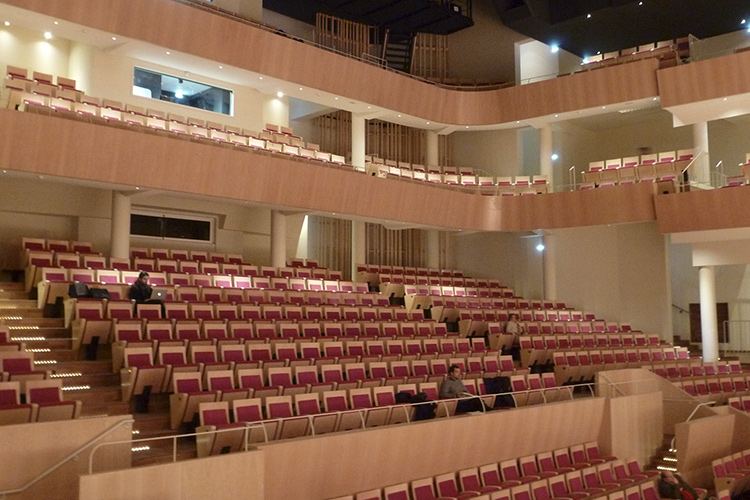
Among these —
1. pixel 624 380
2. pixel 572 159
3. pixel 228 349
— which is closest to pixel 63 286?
pixel 228 349

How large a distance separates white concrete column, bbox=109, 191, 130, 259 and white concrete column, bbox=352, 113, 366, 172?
13.1ft

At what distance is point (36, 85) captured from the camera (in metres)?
8.00

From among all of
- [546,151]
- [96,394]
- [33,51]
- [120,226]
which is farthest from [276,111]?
[96,394]

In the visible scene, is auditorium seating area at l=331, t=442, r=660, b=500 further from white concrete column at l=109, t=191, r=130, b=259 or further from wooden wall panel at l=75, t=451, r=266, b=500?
white concrete column at l=109, t=191, r=130, b=259

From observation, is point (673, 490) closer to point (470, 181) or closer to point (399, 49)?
point (470, 181)

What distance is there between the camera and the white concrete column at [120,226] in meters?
8.54

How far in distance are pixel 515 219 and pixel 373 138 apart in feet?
10.2

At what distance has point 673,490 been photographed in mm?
5812

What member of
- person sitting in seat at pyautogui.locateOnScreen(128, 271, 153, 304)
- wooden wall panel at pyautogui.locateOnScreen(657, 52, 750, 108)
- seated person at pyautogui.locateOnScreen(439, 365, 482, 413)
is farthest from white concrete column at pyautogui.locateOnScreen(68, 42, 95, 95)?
wooden wall panel at pyautogui.locateOnScreen(657, 52, 750, 108)

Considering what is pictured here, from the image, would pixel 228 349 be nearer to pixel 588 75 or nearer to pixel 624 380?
pixel 624 380

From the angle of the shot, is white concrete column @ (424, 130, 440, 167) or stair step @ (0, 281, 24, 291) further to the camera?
white concrete column @ (424, 130, 440, 167)

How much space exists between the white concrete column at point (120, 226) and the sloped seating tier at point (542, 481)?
479 cm

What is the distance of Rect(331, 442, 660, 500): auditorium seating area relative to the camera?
5188mm

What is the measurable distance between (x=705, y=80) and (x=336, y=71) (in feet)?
Result: 16.9
